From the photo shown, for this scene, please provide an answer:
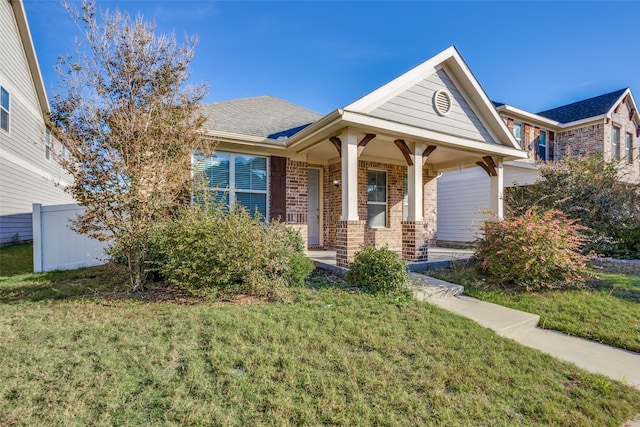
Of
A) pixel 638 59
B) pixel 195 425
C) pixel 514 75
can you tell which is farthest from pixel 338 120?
pixel 638 59

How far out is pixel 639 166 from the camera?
17.3 metres

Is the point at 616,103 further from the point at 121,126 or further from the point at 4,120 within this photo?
the point at 4,120

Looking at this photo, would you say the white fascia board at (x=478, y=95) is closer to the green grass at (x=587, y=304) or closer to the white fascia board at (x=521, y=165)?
the green grass at (x=587, y=304)

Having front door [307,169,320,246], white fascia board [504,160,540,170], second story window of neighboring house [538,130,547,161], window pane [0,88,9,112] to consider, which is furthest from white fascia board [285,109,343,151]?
second story window of neighboring house [538,130,547,161]

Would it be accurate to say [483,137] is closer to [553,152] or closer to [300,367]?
[300,367]

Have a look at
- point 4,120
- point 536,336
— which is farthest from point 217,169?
point 4,120

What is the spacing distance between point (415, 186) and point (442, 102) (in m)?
2.23

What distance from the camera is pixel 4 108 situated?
9836 millimetres

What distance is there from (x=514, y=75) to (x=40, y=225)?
626 inches

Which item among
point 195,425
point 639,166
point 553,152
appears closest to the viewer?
point 195,425

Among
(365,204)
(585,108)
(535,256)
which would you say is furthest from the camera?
(585,108)

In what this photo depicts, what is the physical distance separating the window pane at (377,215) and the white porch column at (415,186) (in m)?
2.57

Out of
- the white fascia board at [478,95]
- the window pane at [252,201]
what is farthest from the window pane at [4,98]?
the white fascia board at [478,95]

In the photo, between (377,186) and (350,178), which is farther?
(377,186)
